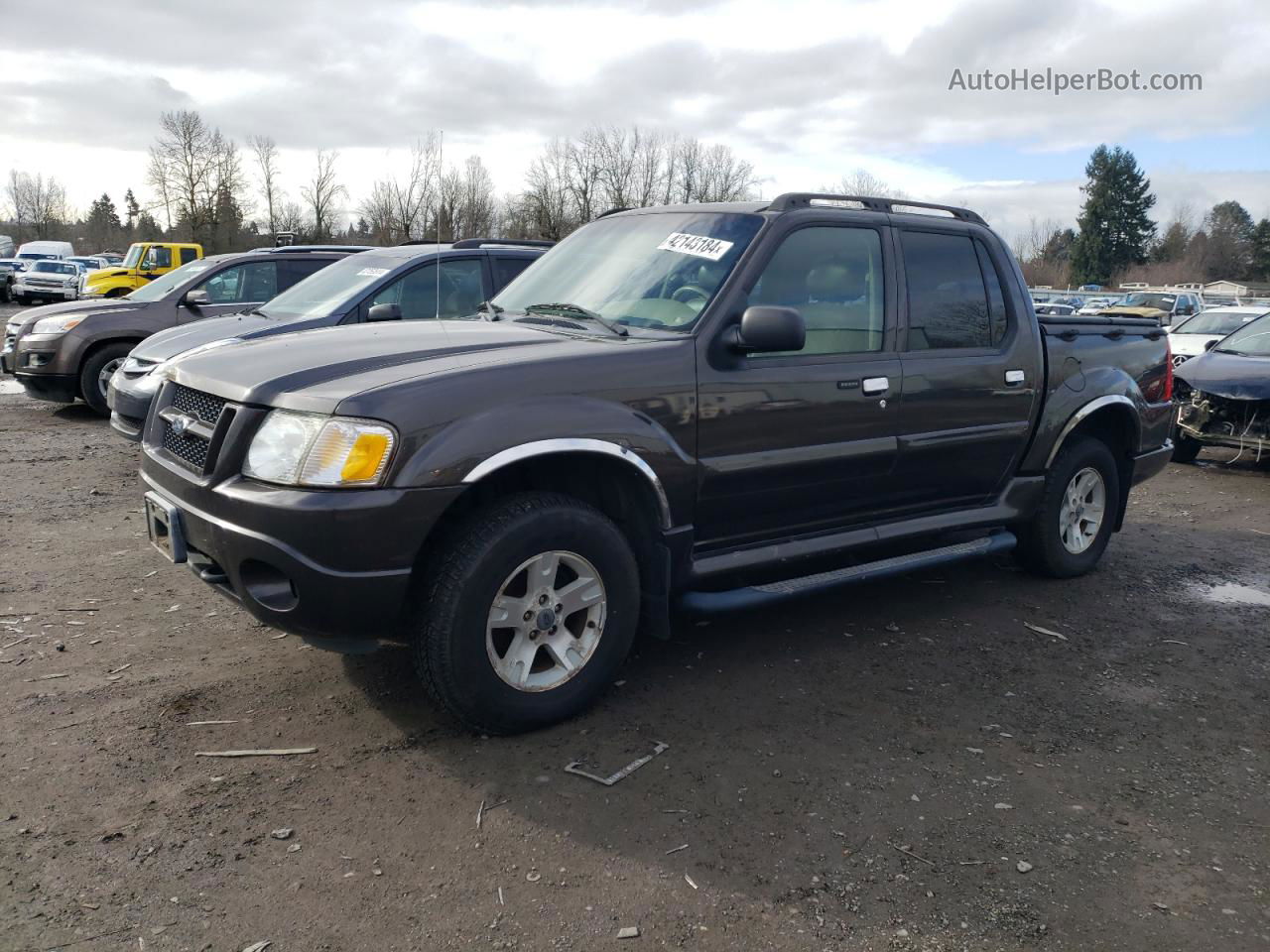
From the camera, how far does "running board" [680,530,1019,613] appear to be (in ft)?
12.7

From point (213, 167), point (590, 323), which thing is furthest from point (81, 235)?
point (590, 323)

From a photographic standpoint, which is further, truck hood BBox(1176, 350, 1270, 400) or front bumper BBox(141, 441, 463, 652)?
truck hood BBox(1176, 350, 1270, 400)

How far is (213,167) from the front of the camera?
61844 millimetres

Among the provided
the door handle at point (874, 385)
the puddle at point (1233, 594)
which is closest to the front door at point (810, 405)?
the door handle at point (874, 385)

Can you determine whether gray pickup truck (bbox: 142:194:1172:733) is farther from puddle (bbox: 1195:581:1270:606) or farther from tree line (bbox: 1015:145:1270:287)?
tree line (bbox: 1015:145:1270:287)

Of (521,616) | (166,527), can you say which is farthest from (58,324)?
Result: (521,616)

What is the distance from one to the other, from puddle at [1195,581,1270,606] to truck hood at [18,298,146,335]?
32.2ft

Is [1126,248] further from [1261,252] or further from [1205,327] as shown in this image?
[1205,327]

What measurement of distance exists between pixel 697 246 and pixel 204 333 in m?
5.47

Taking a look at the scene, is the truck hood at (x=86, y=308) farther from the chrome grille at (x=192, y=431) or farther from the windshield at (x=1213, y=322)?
the windshield at (x=1213, y=322)

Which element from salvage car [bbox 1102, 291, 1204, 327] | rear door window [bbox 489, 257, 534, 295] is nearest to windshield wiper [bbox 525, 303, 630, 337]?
rear door window [bbox 489, 257, 534, 295]

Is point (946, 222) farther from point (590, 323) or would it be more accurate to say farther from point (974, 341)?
point (590, 323)

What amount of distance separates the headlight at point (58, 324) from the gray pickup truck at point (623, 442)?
7210 mm

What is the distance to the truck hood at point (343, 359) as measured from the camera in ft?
10.6
